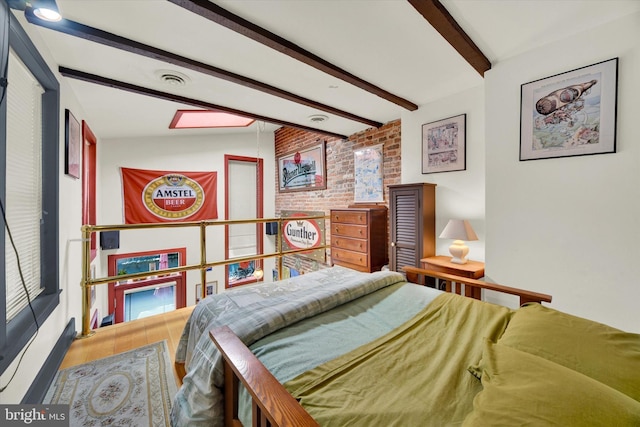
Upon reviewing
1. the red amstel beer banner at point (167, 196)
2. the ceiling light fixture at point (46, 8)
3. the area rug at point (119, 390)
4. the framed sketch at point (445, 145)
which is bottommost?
the area rug at point (119, 390)

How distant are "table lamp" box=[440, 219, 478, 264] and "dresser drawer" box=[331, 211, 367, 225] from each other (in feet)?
3.46

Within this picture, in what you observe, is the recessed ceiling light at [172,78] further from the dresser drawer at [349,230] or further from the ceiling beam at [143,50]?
the dresser drawer at [349,230]

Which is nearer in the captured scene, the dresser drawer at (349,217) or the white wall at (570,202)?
the white wall at (570,202)

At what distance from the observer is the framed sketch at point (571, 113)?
1.68m

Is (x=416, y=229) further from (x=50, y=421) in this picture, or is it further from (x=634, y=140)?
(x=50, y=421)

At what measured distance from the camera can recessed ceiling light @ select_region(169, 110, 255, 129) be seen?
3887 mm

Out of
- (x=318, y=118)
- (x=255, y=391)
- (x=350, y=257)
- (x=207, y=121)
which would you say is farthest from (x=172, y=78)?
(x=350, y=257)

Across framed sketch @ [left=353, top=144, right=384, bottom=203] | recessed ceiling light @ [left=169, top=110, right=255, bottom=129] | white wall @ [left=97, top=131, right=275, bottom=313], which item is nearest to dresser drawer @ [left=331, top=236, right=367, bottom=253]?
framed sketch @ [left=353, top=144, right=384, bottom=203]

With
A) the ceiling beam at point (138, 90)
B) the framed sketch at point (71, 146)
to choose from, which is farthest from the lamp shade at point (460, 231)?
the framed sketch at point (71, 146)

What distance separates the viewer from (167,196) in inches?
180

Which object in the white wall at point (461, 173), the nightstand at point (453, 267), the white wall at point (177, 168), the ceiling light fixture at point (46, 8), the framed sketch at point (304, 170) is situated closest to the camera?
the ceiling light fixture at point (46, 8)

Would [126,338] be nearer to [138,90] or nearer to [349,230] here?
[138,90]

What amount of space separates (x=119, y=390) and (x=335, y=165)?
3.70m

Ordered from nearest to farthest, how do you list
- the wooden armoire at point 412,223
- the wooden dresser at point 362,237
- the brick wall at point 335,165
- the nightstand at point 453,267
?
the nightstand at point 453,267 → the wooden armoire at point 412,223 → the wooden dresser at point 362,237 → the brick wall at point 335,165
